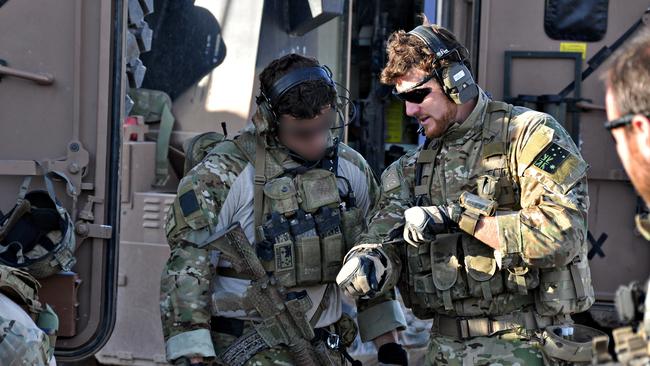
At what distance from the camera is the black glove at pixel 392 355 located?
11.7 feet

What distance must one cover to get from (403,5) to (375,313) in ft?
12.9

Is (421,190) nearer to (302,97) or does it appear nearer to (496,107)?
(496,107)

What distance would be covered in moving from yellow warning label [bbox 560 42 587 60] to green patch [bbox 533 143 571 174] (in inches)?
115

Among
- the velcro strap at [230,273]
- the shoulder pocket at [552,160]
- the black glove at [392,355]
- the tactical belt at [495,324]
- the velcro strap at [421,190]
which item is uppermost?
the shoulder pocket at [552,160]

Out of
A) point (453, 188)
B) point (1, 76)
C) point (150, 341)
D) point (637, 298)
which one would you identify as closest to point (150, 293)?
point (150, 341)

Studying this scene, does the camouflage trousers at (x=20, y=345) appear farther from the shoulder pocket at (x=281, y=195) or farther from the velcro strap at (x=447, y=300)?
the velcro strap at (x=447, y=300)

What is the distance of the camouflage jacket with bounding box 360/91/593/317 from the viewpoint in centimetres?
317

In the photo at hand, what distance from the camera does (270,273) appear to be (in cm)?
359

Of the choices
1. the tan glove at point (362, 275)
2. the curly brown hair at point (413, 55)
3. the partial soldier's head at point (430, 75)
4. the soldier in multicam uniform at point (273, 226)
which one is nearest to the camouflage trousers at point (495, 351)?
the soldier in multicam uniform at point (273, 226)

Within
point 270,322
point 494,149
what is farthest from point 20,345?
point 494,149

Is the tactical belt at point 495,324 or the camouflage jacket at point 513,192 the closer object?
the camouflage jacket at point 513,192

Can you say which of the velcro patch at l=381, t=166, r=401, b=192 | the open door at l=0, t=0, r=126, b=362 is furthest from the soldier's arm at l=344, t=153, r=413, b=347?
the open door at l=0, t=0, r=126, b=362

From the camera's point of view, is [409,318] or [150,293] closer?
[150,293]

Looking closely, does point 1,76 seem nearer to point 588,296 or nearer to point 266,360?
point 266,360
